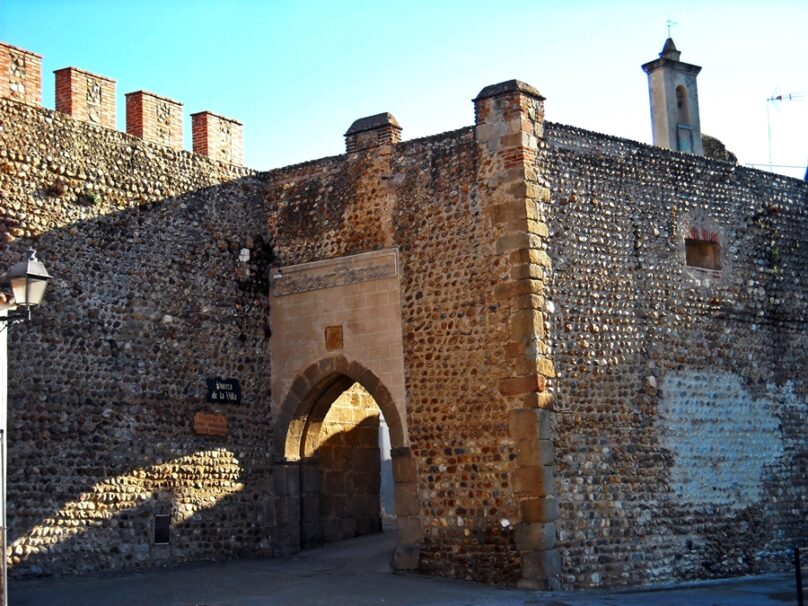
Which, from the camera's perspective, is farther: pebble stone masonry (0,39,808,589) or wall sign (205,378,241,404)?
wall sign (205,378,241,404)

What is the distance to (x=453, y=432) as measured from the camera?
15.4 m

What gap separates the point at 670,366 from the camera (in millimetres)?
16344

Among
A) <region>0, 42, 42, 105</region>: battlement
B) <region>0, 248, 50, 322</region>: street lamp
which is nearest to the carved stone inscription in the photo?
<region>0, 42, 42, 105</region>: battlement

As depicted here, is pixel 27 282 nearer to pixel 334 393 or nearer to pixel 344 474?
pixel 334 393

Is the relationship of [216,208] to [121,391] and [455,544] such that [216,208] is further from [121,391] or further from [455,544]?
[455,544]

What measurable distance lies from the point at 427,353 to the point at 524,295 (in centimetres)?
153

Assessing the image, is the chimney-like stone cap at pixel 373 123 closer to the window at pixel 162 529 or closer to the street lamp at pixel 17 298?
the window at pixel 162 529

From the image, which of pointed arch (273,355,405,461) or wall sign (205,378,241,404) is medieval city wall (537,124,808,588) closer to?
pointed arch (273,355,405,461)

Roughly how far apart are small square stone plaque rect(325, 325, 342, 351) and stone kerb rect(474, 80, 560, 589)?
2.47 metres

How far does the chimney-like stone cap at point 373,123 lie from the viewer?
1655 centimetres

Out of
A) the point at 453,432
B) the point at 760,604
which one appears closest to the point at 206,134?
the point at 453,432

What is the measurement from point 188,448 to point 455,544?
12.0 feet

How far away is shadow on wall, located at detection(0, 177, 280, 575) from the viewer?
1438cm

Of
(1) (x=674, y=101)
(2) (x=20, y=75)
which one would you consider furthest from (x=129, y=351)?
(1) (x=674, y=101)
